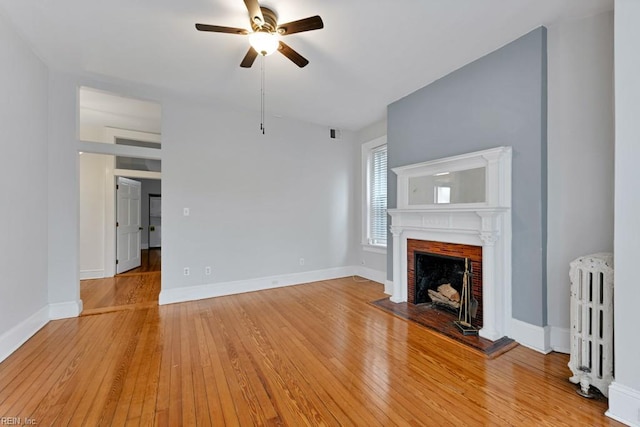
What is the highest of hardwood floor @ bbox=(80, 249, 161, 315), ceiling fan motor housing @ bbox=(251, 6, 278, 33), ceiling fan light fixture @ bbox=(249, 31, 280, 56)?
ceiling fan motor housing @ bbox=(251, 6, 278, 33)

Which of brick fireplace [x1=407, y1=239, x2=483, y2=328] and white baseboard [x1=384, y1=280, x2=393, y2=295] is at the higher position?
brick fireplace [x1=407, y1=239, x2=483, y2=328]

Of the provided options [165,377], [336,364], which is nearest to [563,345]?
[336,364]

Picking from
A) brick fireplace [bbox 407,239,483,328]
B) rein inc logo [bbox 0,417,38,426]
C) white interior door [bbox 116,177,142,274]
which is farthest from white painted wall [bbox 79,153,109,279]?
brick fireplace [bbox 407,239,483,328]

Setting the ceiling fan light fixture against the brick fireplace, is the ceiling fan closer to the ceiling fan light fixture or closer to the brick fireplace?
the ceiling fan light fixture

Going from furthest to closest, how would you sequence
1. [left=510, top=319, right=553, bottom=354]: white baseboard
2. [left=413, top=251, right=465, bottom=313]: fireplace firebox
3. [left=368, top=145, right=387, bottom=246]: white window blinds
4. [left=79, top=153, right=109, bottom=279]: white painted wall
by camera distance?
[left=79, top=153, right=109, bottom=279]: white painted wall < [left=368, top=145, right=387, bottom=246]: white window blinds < [left=413, top=251, right=465, bottom=313]: fireplace firebox < [left=510, top=319, right=553, bottom=354]: white baseboard

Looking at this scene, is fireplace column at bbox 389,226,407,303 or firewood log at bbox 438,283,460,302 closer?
firewood log at bbox 438,283,460,302

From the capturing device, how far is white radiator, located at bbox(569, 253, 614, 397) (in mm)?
1812

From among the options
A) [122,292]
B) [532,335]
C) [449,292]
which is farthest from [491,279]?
[122,292]


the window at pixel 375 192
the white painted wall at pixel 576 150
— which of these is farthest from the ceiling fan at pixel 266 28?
the window at pixel 375 192

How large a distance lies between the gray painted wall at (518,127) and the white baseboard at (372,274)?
7.63 feet

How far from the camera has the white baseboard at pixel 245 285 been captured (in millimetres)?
3840

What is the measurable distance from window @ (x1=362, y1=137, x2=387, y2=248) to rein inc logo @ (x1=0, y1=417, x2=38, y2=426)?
4.37m

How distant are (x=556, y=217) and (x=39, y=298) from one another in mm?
5326

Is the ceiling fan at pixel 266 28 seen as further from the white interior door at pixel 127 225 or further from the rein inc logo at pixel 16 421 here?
the white interior door at pixel 127 225
